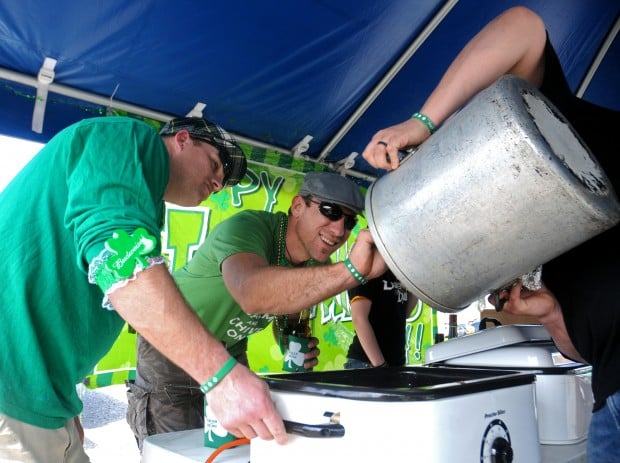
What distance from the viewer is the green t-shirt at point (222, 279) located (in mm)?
1639

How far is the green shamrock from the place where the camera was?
795 millimetres

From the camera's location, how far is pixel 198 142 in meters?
1.38

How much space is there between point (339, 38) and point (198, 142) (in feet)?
3.54

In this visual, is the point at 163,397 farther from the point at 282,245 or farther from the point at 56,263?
the point at 56,263

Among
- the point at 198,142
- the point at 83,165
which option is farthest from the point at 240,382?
the point at 198,142

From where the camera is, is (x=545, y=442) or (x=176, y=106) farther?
(x=176, y=106)

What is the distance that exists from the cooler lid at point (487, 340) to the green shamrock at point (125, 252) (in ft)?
2.79

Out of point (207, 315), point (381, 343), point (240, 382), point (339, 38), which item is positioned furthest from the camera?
point (381, 343)

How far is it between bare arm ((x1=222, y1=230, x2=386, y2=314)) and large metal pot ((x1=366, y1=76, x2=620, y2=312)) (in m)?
0.21

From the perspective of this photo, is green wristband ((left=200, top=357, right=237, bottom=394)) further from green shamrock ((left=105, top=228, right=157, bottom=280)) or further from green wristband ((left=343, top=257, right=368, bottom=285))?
green wristband ((left=343, top=257, right=368, bottom=285))

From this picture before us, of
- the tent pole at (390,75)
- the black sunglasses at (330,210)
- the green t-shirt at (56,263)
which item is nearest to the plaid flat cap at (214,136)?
the green t-shirt at (56,263)

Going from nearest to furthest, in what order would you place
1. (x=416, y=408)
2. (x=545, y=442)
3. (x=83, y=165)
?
(x=416, y=408)
(x=83, y=165)
(x=545, y=442)

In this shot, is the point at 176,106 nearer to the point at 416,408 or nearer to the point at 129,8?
the point at 129,8

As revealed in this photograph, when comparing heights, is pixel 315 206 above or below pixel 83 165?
above
